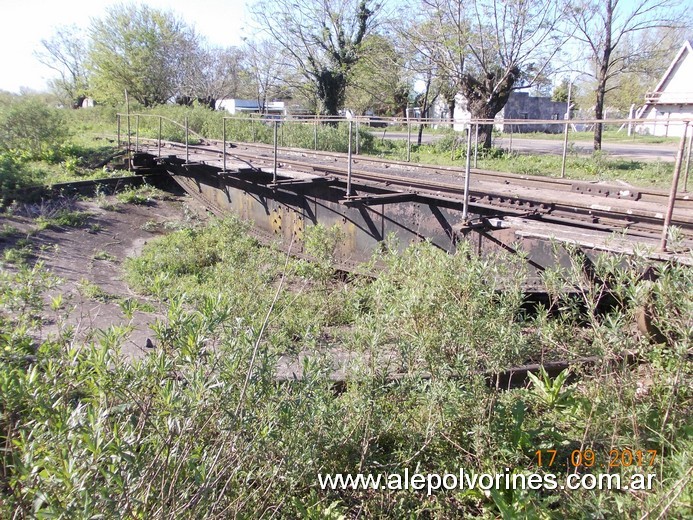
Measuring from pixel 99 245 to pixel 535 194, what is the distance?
8.62 meters

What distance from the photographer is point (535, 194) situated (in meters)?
8.44

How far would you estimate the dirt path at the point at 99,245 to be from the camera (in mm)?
7844

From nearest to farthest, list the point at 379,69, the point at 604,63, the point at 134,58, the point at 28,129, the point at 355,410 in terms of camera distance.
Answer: the point at 355,410, the point at 28,129, the point at 604,63, the point at 379,69, the point at 134,58

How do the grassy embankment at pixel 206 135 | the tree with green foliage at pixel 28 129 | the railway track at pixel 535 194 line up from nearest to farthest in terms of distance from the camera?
the railway track at pixel 535 194 → the grassy embankment at pixel 206 135 → the tree with green foliage at pixel 28 129

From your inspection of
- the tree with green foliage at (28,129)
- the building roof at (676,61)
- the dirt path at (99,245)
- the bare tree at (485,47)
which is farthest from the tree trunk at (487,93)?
the building roof at (676,61)

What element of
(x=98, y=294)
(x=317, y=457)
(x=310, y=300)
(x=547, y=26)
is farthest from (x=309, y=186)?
(x=547, y=26)

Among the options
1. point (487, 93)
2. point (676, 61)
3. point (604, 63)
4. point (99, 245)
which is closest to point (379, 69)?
point (487, 93)

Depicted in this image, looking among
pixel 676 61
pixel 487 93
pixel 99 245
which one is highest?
pixel 676 61

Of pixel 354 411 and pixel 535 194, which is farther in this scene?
pixel 535 194

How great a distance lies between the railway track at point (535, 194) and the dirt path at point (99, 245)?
2.09 meters

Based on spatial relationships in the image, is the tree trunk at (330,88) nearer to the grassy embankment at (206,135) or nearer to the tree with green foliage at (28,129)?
the grassy embankment at (206,135)

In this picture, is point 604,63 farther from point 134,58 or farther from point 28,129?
point 134,58

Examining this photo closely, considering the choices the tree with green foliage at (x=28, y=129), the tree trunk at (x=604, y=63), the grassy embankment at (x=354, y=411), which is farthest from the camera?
the tree trunk at (x=604, y=63)

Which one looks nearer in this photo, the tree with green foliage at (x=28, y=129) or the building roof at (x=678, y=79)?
the tree with green foliage at (x=28, y=129)
